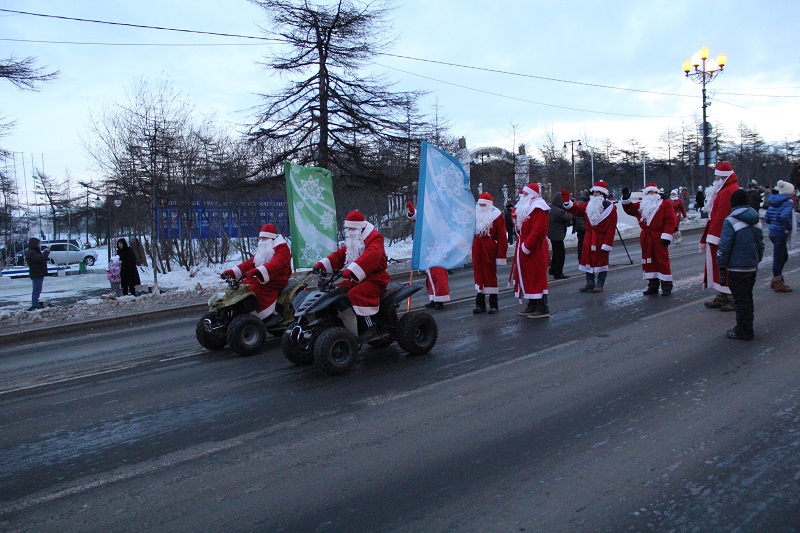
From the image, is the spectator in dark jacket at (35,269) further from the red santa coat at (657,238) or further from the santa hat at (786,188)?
the santa hat at (786,188)

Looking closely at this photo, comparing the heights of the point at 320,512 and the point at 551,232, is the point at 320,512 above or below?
below

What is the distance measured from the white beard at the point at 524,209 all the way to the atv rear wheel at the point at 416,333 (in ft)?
10.1

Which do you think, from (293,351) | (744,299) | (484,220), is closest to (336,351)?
(293,351)

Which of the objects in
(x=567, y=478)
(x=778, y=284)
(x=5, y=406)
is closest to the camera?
(x=567, y=478)

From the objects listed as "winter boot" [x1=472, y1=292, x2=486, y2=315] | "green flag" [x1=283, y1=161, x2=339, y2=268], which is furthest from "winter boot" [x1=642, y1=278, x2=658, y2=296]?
"green flag" [x1=283, y1=161, x2=339, y2=268]

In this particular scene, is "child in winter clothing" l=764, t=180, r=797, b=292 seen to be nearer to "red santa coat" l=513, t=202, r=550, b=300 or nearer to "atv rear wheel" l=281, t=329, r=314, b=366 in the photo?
"red santa coat" l=513, t=202, r=550, b=300

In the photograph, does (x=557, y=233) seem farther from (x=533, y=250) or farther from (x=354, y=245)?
(x=354, y=245)

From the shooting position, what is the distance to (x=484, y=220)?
10289mm

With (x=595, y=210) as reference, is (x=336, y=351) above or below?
below

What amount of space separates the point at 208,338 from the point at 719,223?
25.7 feet

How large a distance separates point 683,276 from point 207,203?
18375 mm

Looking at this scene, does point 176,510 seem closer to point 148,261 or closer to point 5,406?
point 5,406

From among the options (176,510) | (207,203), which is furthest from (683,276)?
(207,203)

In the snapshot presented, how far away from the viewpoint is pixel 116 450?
16.2 feet
